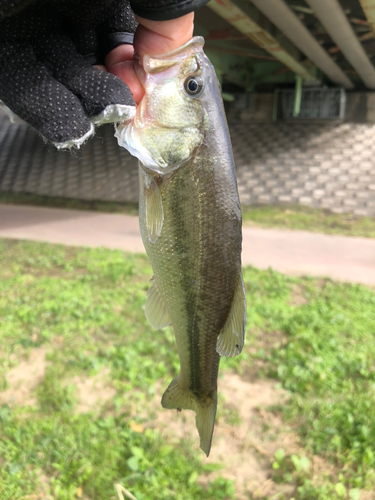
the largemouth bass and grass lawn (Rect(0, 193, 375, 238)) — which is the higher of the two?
the largemouth bass

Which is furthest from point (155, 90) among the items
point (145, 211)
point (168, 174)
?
point (145, 211)

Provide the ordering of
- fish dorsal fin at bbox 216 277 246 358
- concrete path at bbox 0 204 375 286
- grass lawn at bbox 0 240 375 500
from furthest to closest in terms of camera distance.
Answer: concrete path at bbox 0 204 375 286 < grass lawn at bbox 0 240 375 500 < fish dorsal fin at bbox 216 277 246 358

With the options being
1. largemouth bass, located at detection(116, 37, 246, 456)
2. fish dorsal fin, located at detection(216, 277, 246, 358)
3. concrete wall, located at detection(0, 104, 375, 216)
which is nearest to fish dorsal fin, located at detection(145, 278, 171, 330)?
largemouth bass, located at detection(116, 37, 246, 456)

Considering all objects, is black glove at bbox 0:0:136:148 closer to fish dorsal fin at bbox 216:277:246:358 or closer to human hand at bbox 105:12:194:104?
human hand at bbox 105:12:194:104

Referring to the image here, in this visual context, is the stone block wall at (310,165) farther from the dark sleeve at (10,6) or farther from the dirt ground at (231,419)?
the dark sleeve at (10,6)

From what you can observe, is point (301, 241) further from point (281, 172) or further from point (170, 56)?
point (170, 56)

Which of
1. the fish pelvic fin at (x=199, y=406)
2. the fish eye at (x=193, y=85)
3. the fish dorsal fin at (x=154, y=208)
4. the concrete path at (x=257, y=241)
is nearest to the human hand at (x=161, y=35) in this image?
the fish eye at (x=193, y=85)
